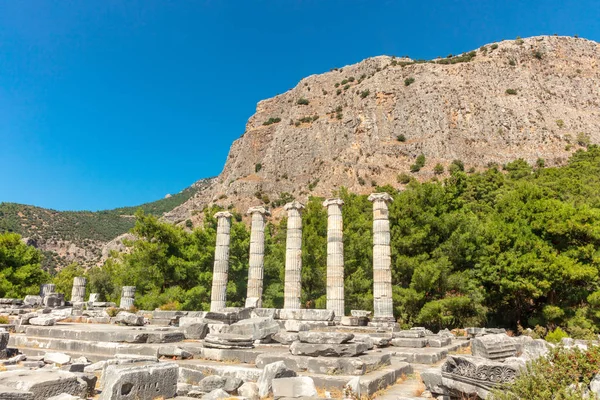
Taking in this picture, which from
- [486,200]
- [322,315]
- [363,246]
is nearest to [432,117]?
[486,200]

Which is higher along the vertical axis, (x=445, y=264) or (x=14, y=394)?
(x=445, y=264)

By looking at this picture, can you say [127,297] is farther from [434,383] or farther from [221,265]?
[434,383]

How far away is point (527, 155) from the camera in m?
67.4

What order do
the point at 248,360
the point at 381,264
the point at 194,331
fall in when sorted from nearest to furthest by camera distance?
the point at 248,360 < the point at 194,331 < the point at 381,264

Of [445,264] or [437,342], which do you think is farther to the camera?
[445,264]

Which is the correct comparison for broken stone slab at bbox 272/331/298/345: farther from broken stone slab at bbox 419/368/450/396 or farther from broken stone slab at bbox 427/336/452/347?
broken stone slab at bbox 427/336/452/347

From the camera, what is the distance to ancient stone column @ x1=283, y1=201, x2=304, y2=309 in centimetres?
2198

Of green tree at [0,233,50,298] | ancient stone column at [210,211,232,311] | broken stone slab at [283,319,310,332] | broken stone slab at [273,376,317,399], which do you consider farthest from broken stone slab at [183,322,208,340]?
green tree at [0,233,50,298]

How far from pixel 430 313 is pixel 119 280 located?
25.1 m

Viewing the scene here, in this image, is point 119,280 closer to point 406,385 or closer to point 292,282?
point 292,282

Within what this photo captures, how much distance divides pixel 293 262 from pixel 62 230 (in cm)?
8297

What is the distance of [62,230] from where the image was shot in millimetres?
88188

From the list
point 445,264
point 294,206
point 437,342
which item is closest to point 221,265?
point 294,206

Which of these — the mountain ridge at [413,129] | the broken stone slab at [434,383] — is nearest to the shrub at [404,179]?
the mountain ridge at [413,129]
